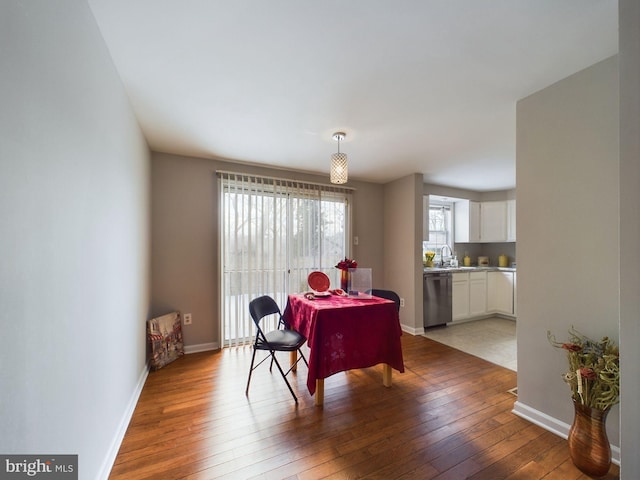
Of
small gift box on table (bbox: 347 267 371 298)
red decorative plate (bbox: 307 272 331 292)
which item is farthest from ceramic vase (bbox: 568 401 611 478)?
red decorative plate (bbox: 307 272 331 292)

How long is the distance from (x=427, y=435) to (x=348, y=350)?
75cm

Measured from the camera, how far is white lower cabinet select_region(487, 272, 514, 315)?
461 centimetres

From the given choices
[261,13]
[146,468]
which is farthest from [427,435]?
[261,13]

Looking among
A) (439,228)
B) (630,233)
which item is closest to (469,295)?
(439,228)

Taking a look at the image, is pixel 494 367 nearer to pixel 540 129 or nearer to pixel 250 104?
pixel 540 129

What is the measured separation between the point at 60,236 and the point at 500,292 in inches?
228

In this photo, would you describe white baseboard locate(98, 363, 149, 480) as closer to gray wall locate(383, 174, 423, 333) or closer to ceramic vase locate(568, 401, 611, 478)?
ceramic vase locate(568, 401, 611, 478)

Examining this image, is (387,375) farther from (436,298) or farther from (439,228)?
(439,228)

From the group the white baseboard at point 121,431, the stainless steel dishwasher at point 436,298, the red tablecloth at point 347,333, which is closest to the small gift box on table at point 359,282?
the red tablecloth at point 347,333

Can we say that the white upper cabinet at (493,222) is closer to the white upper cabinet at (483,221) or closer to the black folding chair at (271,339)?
the white upper cabinet at (483,221)

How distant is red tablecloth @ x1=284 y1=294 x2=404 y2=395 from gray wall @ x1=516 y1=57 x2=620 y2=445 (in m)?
0.98

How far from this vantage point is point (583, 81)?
5.47 feet

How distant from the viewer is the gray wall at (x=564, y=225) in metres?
1.56

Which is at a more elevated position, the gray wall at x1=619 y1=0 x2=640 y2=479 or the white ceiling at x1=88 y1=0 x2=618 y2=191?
the white ceiling at x1=88 y1=0 x2=618 y2=191
